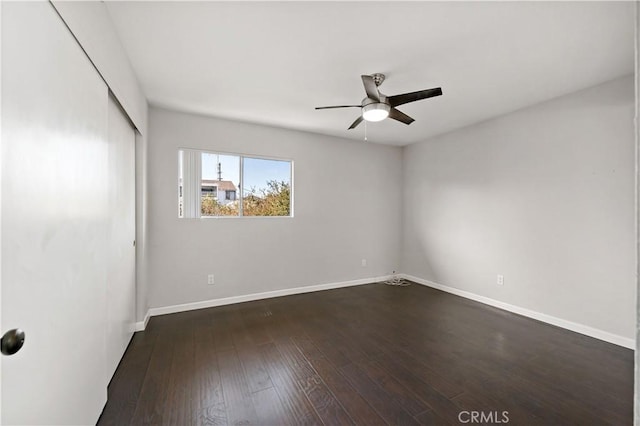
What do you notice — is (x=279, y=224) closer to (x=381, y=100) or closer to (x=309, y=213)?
(x=309, y=213)

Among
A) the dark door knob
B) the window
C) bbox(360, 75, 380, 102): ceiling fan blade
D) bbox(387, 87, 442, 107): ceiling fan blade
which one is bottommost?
the dark door knob

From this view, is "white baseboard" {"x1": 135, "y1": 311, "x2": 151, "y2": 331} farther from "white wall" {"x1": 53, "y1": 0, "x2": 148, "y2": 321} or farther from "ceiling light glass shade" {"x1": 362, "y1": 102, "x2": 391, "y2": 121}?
"ceiling light glass shade" {"x1": 362, "y1": 102, "x2": 391, "y2": 121}

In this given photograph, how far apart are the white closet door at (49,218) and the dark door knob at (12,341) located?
2 centimetres

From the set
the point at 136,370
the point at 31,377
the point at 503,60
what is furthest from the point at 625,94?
the point at 136,370

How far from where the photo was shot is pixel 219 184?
11.8 ft

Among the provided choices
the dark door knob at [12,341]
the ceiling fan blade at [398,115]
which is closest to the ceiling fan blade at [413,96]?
the ceiling fan blade at [398,115]

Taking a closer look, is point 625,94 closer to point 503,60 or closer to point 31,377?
point 503,60

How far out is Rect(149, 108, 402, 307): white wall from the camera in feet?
10.6

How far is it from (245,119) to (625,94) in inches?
161

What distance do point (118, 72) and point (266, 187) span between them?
225 centimetres

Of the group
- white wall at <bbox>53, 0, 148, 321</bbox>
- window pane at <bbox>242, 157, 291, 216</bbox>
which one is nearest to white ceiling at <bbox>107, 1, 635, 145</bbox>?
white wall at <bbox>53, 0, 148, 321</bbox>

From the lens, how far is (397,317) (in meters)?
3.19

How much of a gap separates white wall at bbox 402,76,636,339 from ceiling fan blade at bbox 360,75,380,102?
88.8 inches

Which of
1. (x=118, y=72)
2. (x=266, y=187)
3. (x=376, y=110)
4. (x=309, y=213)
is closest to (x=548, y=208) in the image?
(x=376, y=110)
